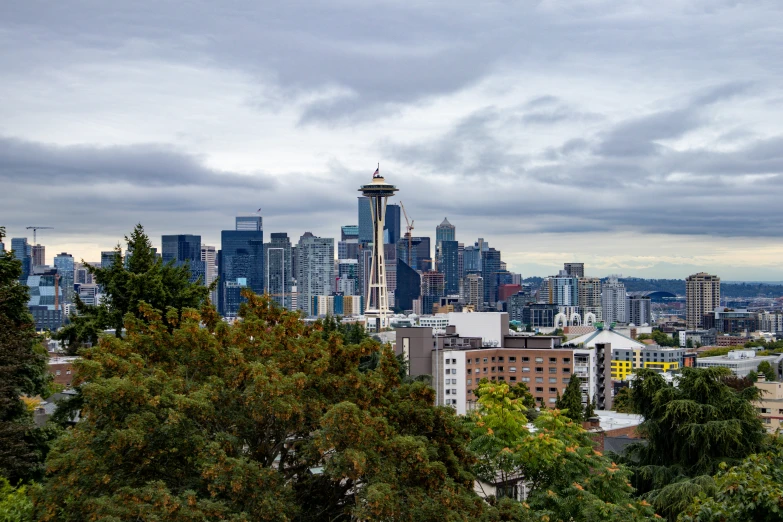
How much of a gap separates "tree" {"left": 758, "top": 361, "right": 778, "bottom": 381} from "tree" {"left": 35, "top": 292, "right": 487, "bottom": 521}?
119759 millimetres

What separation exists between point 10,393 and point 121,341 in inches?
289

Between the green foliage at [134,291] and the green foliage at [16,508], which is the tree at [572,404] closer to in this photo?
the green foliage at [134,291]

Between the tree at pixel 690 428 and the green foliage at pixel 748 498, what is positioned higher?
the green foliage at pixel 748 498

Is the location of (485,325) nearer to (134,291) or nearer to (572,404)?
(572,404)

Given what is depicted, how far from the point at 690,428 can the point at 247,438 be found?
12.6 m

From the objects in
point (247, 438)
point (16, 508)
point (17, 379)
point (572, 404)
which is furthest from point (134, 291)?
point (572, 404)

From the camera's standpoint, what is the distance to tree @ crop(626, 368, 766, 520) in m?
24.1

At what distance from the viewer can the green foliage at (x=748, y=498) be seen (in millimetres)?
11820

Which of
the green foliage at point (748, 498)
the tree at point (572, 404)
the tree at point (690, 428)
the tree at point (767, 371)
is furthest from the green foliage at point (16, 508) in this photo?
the tree at point (767, 371)

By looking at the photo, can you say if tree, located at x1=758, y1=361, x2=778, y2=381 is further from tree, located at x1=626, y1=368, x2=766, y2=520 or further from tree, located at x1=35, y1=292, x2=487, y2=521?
tree, located at x1=35, y1=292, x2=487, y2=521

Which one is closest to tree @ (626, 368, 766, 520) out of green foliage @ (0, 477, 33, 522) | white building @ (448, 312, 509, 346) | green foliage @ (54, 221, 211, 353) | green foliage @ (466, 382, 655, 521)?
green foliage @ (466, 382, 655, 521)

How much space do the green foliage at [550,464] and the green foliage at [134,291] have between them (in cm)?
1056

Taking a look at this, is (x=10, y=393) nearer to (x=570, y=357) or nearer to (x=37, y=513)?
(x=37, y=513)

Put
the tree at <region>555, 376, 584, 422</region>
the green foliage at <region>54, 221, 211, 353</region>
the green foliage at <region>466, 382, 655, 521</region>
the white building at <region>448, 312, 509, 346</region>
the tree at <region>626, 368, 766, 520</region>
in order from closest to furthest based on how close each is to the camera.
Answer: the green foliage at <region>466, 382, 655, 521</region>
the tree at <region>626, 368, 766, 520</region>
the green foliage at <region>54, 221, 211, 353</region>
the tree at <region>555, 376, 584, 422</region>
the white building at <region>448, 312, 509, 346</region>
